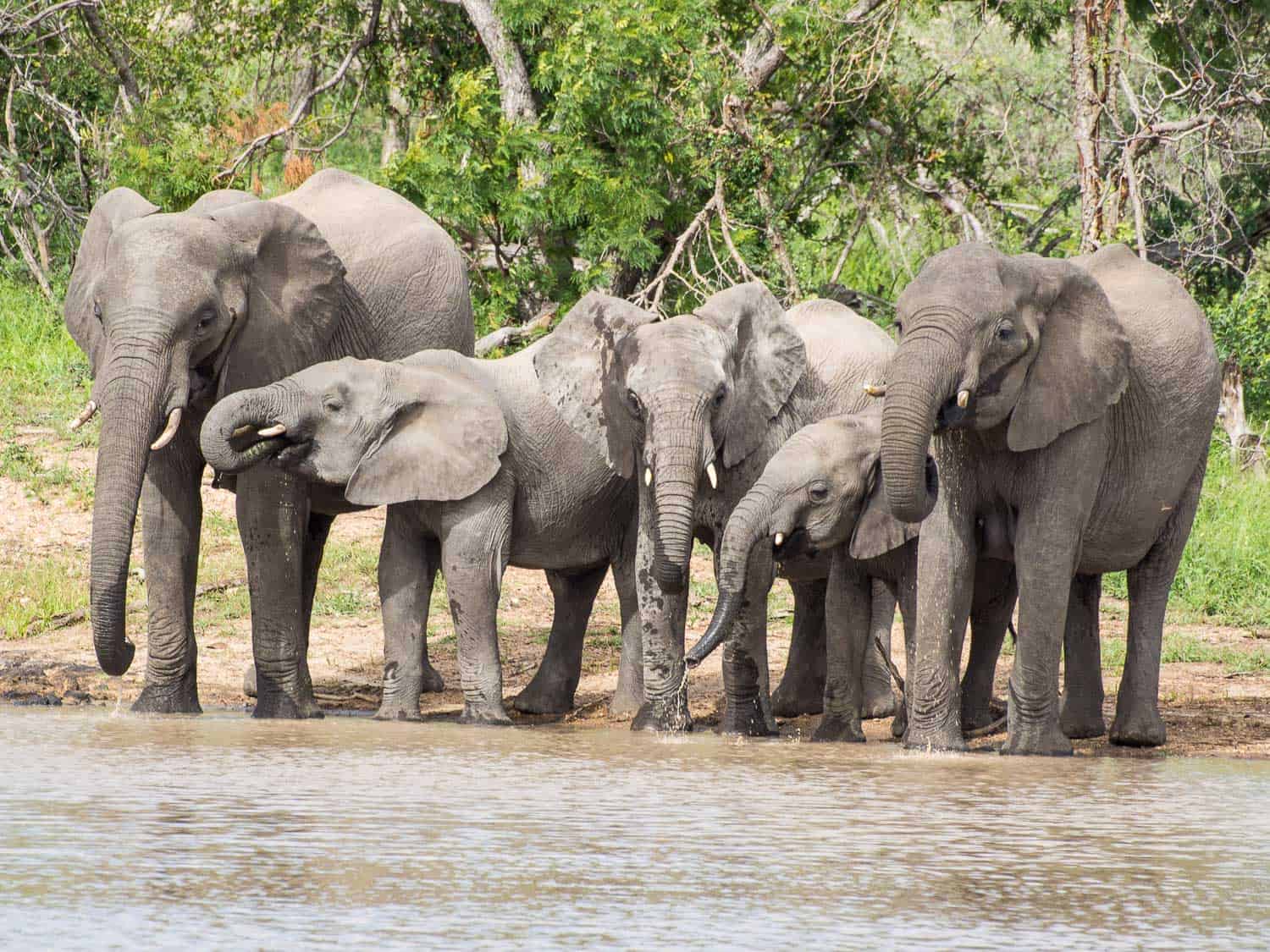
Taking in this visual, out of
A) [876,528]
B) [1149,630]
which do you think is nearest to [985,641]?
[1149,630]

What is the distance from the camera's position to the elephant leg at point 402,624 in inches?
352

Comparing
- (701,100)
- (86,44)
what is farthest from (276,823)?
(86,44)

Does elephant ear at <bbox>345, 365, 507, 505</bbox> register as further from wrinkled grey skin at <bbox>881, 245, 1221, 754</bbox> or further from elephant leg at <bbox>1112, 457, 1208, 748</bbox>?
elephant leg at <bbox>1112, 457, 1208, 748</bbox>

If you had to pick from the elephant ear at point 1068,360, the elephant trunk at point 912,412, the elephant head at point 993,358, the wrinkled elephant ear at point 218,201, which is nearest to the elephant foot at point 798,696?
the elephant head at point 993,358

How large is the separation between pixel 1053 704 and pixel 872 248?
10360 millimetres

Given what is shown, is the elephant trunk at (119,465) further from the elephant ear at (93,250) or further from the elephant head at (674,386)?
the elephant head at (674,386)

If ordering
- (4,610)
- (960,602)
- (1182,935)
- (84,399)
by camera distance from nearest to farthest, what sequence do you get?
1. (1182,935)
2. (960,602)
3. (4,610)
4. (84,399)

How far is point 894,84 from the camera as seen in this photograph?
15102 mm

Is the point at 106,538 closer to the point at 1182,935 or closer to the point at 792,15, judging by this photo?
the point at 1182,935

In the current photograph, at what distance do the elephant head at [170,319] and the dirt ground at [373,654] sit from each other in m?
1.59

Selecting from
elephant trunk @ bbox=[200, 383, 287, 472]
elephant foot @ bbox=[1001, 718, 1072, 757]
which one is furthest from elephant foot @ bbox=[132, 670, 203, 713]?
elephant foot @ bbox=[1001, 718, 1072, 757]

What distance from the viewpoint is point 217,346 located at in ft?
28.0

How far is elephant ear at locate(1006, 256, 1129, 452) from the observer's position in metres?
7.67

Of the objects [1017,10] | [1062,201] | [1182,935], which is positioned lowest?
[1182,935]
